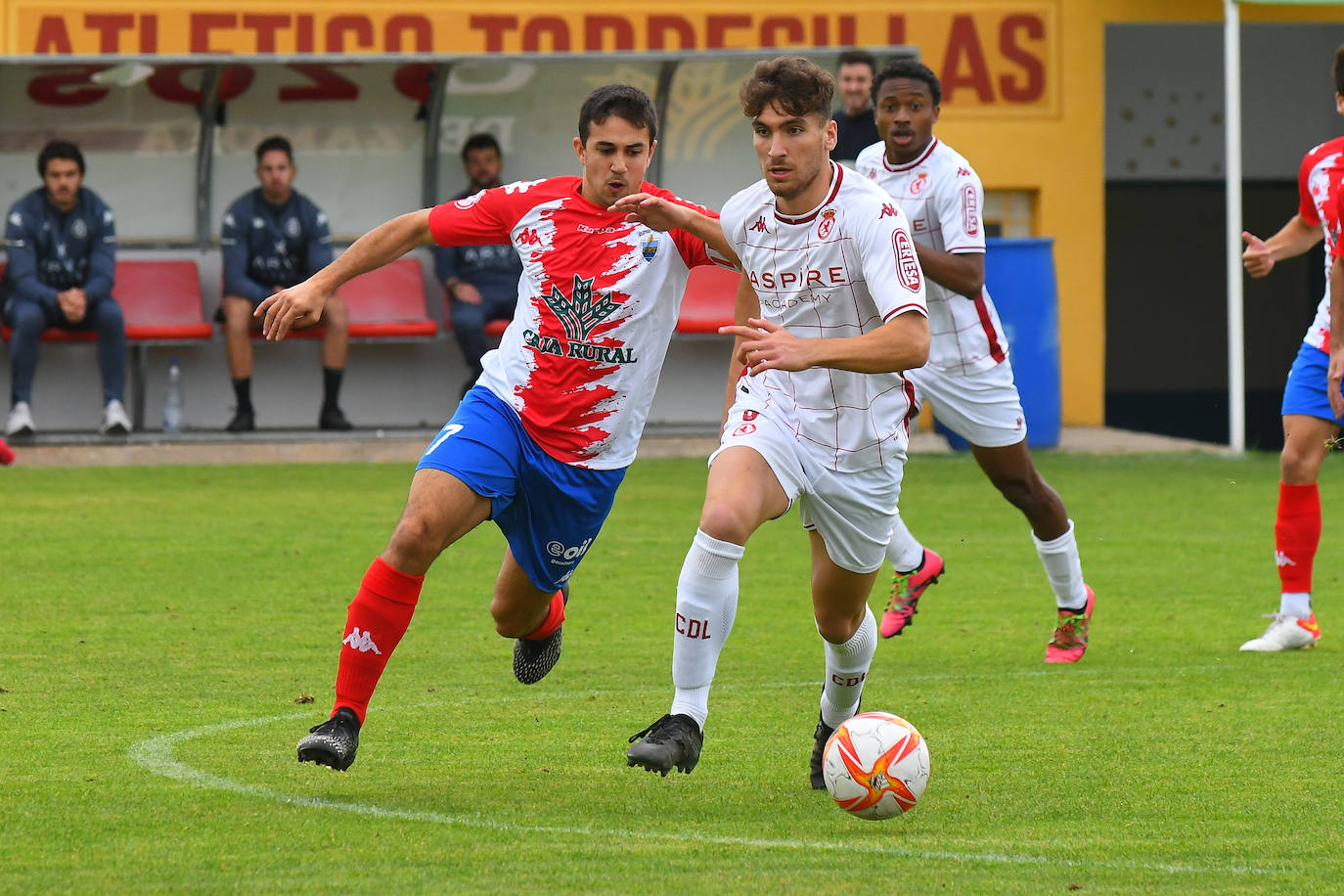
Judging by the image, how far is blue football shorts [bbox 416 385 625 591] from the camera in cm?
547

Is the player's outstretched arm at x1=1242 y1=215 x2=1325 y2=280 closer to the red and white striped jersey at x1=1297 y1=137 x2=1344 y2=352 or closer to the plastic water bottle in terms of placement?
the red and white striped jersey at x1=1297 y1=137 x2=1344 y2=352

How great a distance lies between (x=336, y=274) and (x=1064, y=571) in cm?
337

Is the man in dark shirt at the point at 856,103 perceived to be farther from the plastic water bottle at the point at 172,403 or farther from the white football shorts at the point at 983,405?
the plastic water bottle at the point at 172,403

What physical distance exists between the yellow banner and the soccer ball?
13.0 meters

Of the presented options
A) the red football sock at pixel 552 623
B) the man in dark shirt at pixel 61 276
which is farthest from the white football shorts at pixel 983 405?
the man in dark shirt at pixel 61 276

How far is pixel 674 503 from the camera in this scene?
12.5 metres

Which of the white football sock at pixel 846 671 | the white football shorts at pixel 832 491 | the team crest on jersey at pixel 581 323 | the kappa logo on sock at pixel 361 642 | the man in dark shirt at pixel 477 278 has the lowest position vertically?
the white football sock at pixel 846 671

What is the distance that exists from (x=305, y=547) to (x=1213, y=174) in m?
15.0

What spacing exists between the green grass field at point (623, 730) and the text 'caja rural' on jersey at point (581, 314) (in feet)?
3.17

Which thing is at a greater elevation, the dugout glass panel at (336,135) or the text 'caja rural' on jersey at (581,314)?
the dugout glass panel at (336,135)

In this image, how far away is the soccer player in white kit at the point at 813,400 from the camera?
5047mm

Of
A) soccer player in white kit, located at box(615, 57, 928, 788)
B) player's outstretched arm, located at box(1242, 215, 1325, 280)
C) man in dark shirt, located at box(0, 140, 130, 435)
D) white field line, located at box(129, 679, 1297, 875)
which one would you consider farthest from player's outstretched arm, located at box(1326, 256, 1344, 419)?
man in dark shirt, located at box(0, 140, 130, 435)

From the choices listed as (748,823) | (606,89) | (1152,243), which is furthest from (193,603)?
(1152,243)

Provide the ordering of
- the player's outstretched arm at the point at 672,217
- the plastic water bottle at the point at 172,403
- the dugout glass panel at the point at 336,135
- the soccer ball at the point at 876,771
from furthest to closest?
the dugout glass panel at the point at 336,135
the plastic water bottle at the point at 172,403
the player's outstretched arm at the point at 672,217
the soccer ball at the point at 876,771
